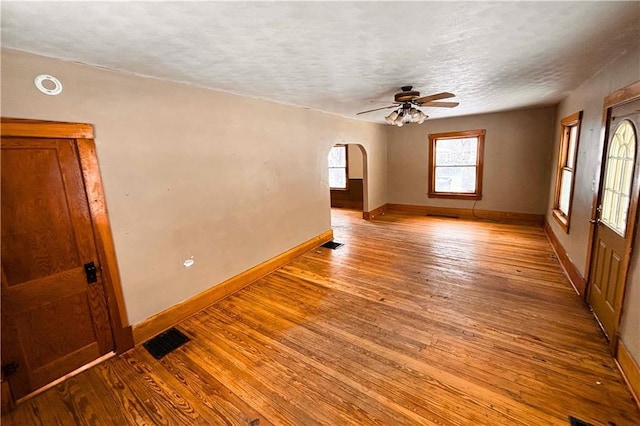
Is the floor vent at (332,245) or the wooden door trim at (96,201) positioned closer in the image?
the wooden door trim at (96,201)

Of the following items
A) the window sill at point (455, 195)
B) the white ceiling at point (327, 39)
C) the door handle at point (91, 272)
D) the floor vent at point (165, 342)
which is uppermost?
the white ceiling at point (327, 39)

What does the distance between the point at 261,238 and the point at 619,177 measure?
12.4ft

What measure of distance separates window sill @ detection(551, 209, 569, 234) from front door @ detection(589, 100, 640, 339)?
120cm

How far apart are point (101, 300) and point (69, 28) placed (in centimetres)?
203

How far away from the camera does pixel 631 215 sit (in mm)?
2061

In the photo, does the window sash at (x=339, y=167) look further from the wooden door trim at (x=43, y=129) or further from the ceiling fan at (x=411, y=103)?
the wooden door trim at (x=43, y=129)

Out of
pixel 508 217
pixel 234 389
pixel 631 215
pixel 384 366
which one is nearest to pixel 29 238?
pixel 234 389

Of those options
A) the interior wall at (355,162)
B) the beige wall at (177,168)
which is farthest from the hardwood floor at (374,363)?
the interior wall at (355,162)

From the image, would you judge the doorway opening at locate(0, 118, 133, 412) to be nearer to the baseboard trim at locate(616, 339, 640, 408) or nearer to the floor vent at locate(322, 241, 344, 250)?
the floor vent at locate(322, 241, 344, 250)

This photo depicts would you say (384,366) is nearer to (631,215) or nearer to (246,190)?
(631,215)

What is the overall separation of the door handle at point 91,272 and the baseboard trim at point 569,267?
15.7 ft

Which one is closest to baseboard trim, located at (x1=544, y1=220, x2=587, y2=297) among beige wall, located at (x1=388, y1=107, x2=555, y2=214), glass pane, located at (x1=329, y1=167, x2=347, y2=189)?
beige wall, located at (x1=388, y1=107, x2=555, y2=214)

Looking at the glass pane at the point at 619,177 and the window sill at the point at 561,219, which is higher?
the glass pane at the point at 619,177

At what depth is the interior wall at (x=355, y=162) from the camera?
824cm
